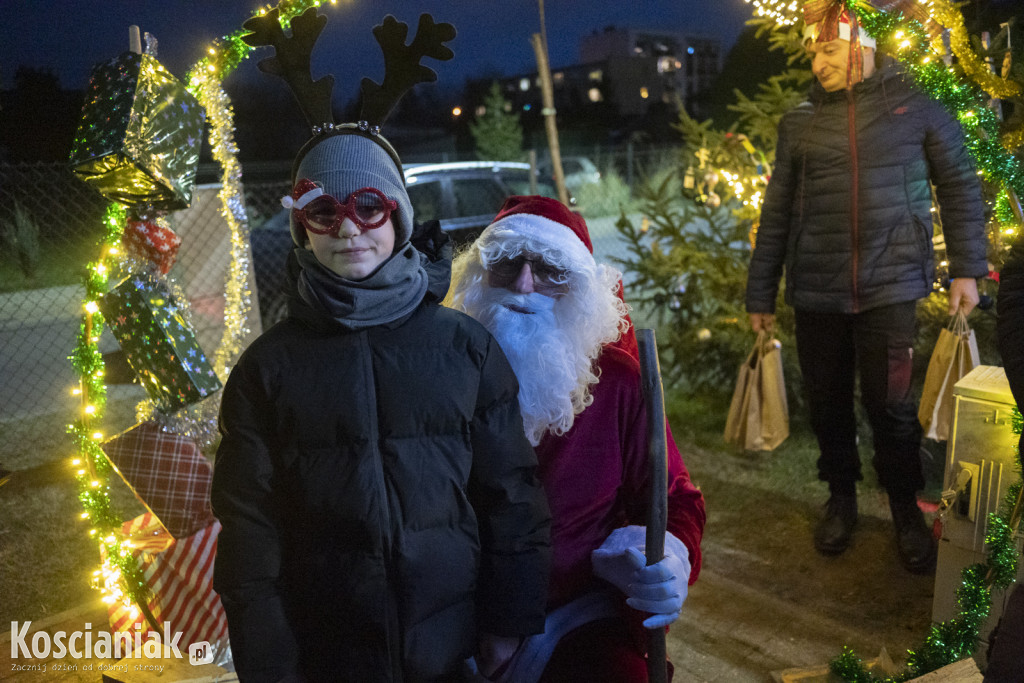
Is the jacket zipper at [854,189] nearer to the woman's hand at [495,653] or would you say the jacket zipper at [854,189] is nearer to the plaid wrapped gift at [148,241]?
the woman's hand at [495,653]

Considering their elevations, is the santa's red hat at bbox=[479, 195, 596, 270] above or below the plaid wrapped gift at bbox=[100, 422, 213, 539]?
above

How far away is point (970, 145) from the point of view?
235cm

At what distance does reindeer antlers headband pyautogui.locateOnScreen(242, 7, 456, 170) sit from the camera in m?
1.81

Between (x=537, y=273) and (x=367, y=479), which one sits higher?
(x=537, y=273)

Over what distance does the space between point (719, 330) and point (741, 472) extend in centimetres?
107

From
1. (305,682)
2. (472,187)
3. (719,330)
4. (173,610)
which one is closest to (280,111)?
(472,187)

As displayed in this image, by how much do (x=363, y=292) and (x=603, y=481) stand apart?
79 cm

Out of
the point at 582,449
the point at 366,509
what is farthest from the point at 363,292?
the point at 582,449

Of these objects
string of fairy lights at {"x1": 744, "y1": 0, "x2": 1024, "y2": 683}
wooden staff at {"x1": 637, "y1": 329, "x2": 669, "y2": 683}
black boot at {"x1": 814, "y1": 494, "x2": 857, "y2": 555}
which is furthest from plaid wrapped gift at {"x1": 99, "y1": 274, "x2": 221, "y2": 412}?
black boot at {"x1": 814, "y1": 494, "x2": 857, "y2": 555}

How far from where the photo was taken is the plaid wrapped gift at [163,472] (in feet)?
9.60

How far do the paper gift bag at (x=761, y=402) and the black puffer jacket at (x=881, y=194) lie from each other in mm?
697

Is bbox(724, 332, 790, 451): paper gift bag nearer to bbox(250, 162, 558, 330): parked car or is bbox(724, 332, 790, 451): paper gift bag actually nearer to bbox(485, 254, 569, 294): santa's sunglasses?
bbox(485, 254, 569, 294): santa's sunglasses

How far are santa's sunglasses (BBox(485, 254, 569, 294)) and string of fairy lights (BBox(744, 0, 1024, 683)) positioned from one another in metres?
1.42

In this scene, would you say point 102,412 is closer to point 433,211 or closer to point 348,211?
point 348,211
